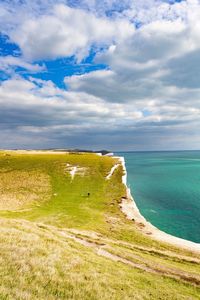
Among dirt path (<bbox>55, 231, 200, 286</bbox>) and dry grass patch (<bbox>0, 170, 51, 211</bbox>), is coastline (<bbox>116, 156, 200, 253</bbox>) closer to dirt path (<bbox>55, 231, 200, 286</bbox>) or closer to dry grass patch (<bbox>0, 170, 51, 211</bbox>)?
dirt path (<bbox>55, 231, 200, 286</bbox>)

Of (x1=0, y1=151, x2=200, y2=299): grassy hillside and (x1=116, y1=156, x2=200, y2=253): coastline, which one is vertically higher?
(x1=0, y1=151, x2=200, y2=299): grassy hillside

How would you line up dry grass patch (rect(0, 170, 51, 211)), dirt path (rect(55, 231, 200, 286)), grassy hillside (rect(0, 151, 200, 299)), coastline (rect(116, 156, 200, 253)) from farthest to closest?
dry grass patch (rect(0, 170, 51, 211)) < coastline (rect(116, 156, 200, 253)) < dirt path (rect(55, 231, 200, 286)) < grassy hillside (rect(0, 151, 200, 299))

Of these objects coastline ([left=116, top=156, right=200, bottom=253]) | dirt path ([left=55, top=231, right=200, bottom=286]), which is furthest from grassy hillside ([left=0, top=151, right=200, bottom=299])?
coastline ([left=116, top=156, right=200, bottom=253])

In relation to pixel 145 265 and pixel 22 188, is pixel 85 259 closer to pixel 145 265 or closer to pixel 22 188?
pixel 145 265

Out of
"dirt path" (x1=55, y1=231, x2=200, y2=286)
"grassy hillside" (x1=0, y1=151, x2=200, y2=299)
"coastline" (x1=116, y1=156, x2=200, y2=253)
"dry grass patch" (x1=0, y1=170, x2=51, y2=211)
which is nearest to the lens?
"grassy hillside" (x1=0, y1=151, x2=200, y2=299)

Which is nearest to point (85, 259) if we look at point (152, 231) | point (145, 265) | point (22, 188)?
point (145, 265)

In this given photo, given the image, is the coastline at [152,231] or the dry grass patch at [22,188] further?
the dry grass patch at [22,188]

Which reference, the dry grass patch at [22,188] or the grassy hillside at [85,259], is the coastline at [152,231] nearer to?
the grassy hillside at [85,259]

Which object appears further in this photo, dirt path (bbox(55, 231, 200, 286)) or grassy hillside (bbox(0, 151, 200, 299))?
dirt path (bbox(55, 231, 200, 286))

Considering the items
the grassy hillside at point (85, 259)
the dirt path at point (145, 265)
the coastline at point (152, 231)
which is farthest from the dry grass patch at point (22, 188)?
→ the dirt path at point (145, 265)

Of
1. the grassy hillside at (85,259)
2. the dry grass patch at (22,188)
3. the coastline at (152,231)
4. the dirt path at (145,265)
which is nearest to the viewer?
the grassy hillside at (85,259)
